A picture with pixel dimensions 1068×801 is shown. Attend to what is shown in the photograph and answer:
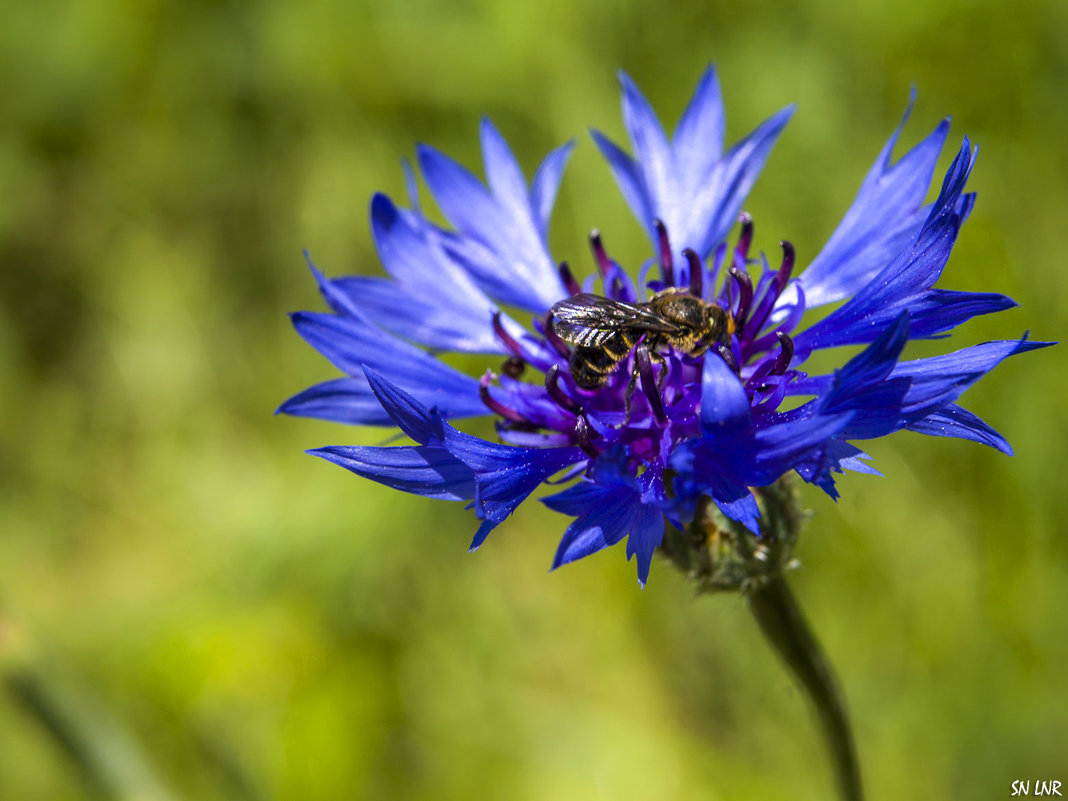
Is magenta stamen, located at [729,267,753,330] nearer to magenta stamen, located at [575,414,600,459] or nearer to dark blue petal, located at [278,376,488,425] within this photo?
magenta stamen, located at [575,414,600,459]

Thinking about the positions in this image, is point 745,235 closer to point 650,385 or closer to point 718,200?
point 718,200

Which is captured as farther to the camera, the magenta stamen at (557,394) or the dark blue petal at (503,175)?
the dark blue petal at (503,175)

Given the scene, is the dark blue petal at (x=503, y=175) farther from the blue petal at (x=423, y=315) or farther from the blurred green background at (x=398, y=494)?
the blurred green background at (x=398, y=494)

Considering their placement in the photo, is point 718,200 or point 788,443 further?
point 718,200

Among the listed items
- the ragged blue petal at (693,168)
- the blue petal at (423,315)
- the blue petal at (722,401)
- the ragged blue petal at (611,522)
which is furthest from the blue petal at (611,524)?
the ragged blue petal at (693,168)

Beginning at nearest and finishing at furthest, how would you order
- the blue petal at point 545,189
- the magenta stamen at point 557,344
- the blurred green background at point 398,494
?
the magenta stamen at point 557,344
the blue petal at point 545,189
the blurred green background at point 398,494

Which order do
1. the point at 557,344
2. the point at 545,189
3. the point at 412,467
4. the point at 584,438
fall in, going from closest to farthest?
the point at 412,467 → the point at 584,438 → the point at 557,344 → the point at 545,189

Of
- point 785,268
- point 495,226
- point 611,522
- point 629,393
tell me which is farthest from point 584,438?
point 495,226
